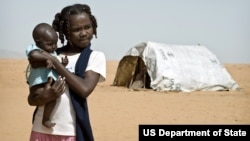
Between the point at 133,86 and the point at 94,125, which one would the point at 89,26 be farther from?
the point at 133,86

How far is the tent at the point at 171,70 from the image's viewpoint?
1695 centimetres

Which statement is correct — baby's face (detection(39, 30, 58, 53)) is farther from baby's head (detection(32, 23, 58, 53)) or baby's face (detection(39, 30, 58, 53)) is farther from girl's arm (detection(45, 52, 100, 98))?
girl's arm (detection(45, 52, 100, 98))

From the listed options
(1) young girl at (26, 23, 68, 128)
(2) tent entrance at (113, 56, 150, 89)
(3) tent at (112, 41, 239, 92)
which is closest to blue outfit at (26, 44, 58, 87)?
(1) young girl at (26, 23, 68, 128)

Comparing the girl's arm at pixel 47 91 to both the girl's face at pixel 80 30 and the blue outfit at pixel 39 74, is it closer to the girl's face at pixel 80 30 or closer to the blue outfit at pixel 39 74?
the blue outfit at pixel 39 74

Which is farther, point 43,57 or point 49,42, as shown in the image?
point 49,42

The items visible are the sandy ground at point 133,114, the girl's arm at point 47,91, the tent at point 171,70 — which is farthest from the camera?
the tent at point 171,70

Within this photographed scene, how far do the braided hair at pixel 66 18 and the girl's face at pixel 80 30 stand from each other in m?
0.03

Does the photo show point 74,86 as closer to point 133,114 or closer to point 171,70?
point 133,114

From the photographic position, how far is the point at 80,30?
2.57 meters

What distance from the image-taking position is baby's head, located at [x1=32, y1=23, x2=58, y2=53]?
2.56 m

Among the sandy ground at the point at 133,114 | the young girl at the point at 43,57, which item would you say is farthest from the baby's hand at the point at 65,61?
the sandy ground at the point at 133,114

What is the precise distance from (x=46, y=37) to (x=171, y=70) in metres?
14.9

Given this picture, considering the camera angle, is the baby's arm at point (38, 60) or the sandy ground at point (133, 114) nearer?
the baby's arm at point (38, 60)

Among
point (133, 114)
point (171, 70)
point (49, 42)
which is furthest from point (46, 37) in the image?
point (171, 70)
